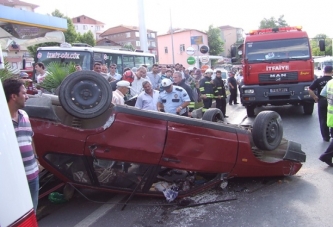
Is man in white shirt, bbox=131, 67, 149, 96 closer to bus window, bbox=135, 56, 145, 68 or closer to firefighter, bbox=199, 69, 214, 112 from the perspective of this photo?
firefighter, bbox=199, 69, 214, 112

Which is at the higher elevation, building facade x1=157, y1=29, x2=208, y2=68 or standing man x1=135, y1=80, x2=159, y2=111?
building facade x1=157, y1=29, x2=208, y2=68

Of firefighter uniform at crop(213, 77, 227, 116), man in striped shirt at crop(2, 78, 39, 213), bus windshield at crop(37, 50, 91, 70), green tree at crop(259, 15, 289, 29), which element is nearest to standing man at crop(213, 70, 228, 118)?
firefighter uniform at crop(213, 77, 227, 116)

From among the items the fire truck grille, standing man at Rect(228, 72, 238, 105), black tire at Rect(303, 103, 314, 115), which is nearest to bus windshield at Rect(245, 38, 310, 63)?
the fire truck grille

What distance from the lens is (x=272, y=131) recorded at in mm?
4805

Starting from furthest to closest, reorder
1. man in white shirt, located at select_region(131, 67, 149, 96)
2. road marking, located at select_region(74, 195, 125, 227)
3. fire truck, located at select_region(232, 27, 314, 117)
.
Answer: fire truck, located at select_region(232, 27, 314, 117)
man in white shirt, located at select_region(131, 67, 149, 96)
road marking, located at select_region(74, 195, 125, 227)

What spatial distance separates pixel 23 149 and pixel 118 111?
124cm

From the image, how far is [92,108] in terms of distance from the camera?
379cm

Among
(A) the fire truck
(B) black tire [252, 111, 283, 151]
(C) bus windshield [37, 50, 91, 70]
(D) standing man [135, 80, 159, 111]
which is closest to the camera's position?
(B) black tire [252, 111, 283, 151]

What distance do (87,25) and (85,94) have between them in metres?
101

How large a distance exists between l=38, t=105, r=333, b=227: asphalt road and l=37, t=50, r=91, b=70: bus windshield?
6114 mm

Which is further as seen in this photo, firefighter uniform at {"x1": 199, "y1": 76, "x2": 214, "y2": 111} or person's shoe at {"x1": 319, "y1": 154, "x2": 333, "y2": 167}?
firefighter uniform at {"x1": 199, "y1": 76, "x2": 214, "y2": 111}

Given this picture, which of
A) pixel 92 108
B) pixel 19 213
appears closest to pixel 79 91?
pixel 92 108

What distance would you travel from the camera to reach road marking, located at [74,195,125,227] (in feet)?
12.7

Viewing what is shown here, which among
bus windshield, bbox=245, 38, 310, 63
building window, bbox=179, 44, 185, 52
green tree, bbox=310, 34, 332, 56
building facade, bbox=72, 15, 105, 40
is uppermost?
building facade, bbox=72, 15, 105, 40
